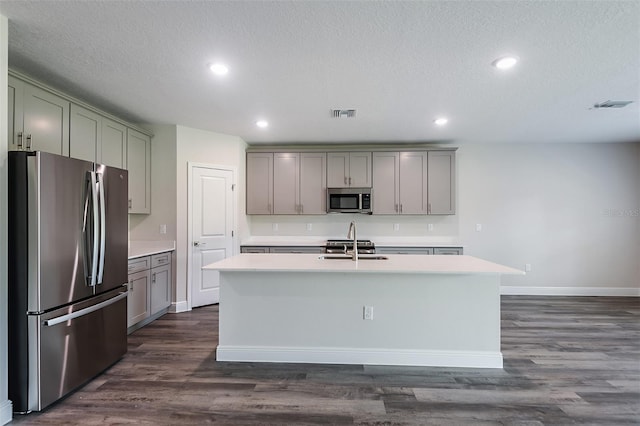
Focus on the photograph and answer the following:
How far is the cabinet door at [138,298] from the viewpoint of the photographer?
10.9 ft

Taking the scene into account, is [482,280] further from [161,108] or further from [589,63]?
[161,108]

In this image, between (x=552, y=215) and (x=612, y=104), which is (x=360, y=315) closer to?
(x=612, y=104)

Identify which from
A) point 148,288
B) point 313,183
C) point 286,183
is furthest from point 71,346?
point 313,183

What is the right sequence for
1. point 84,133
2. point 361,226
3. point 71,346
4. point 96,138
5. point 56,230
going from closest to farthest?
point 56,230 → point 71,346 → point 84,133 → point 96,138 → point 361,226

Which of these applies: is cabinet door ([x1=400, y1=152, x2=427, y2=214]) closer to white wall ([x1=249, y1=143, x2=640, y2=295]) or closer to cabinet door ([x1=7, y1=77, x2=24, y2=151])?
white wall ([x1=249, y1=143, x2=640, y2=295])

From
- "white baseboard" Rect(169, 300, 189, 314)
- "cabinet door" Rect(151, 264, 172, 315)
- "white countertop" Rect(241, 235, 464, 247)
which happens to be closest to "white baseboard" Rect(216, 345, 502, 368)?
"cabinet door" Rect(151, 264, 172, 315)

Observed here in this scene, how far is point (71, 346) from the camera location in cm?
220

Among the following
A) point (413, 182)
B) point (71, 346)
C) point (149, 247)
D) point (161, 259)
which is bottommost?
point (71, 346)

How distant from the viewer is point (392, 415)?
2008 mm

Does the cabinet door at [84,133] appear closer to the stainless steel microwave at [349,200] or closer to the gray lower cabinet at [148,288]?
the gray lower cabinet at [148,288]

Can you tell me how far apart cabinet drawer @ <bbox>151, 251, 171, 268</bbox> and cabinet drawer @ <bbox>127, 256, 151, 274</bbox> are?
8 centimetres

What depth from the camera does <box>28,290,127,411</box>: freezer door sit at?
6.53 ft

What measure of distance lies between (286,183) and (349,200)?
1.03 meters

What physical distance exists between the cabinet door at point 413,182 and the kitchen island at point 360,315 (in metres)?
2.23
